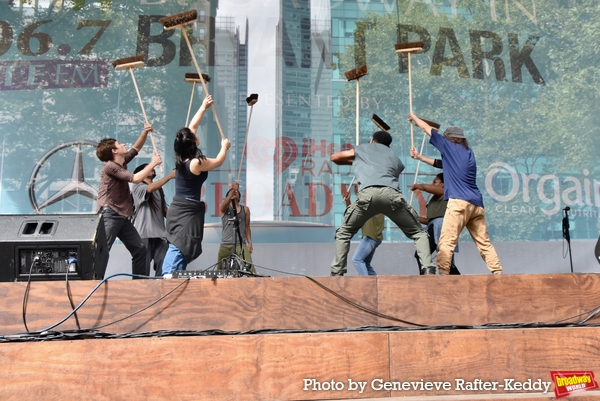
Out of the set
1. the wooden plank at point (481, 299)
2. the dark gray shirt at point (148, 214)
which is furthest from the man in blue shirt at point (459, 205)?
the dark gray shirt at point (148, 214)

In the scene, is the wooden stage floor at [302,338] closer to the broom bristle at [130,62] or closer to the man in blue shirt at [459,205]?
the man in blue shirt at [459,205]

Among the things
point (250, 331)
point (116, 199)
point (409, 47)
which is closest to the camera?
point (250, 331)

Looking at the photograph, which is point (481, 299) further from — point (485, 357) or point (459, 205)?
point (459, 205)

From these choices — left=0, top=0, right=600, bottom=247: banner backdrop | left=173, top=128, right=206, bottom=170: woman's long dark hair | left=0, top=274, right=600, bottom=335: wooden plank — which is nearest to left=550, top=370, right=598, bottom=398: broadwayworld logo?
left=0, top=274, right=600, bottom=335: wooden plank

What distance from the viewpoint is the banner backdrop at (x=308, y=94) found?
28.8 feet

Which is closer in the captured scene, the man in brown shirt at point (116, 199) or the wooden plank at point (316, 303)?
the wooden plank at point (316, 303)

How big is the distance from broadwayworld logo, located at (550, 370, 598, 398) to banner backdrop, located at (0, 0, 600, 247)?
526cm

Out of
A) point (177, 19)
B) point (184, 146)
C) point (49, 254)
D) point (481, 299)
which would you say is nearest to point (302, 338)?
point (481, 299)

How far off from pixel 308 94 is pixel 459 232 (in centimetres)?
433

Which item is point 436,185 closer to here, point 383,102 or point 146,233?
point 383,102

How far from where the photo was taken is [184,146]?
5.17m

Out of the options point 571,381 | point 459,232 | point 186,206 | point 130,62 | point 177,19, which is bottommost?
point 571,381

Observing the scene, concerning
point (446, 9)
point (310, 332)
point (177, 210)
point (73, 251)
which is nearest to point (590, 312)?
point (310, 332)

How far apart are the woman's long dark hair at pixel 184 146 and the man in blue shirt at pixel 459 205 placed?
203 centimetres
